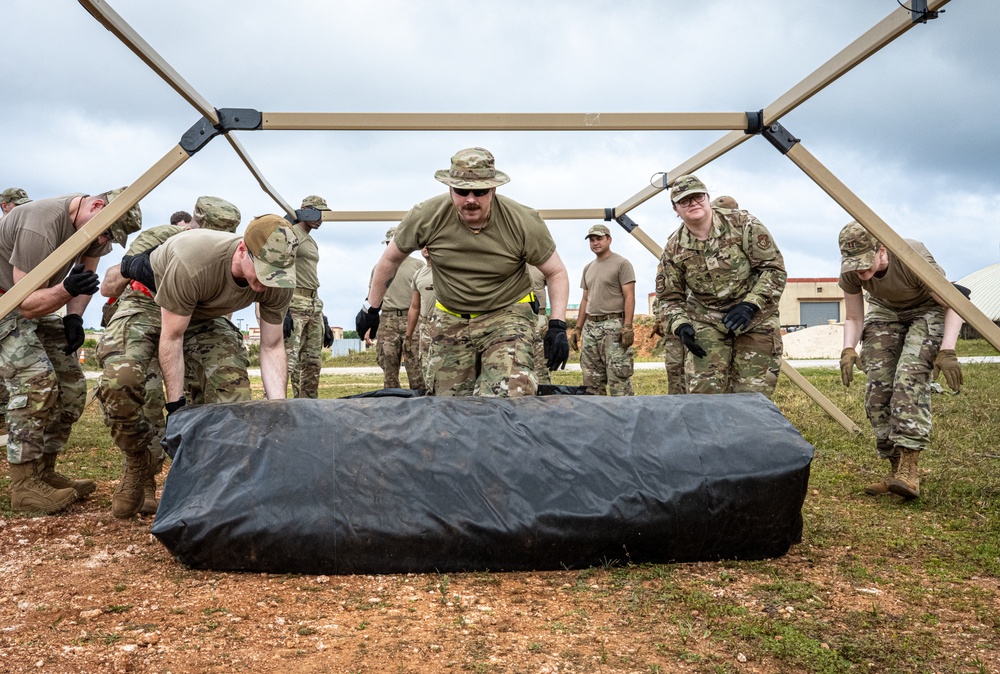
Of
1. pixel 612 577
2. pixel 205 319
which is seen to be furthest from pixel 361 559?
pixel 205 319

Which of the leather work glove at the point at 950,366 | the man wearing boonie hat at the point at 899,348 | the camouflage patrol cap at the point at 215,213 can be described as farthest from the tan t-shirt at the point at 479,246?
the leather work glove at the point at 950,366

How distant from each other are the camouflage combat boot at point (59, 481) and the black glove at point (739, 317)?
13.9 feet

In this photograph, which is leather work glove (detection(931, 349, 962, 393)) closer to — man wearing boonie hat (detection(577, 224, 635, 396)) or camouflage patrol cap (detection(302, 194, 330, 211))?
man wearing boonie hat (detection(577, 224, 635, 396))

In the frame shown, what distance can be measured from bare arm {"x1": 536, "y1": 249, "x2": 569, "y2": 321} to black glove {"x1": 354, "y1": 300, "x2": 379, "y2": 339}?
1292mm

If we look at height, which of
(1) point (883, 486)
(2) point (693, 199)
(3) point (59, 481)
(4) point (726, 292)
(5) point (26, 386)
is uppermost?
(2) point (693, 199)

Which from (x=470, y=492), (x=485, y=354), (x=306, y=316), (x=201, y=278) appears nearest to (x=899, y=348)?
(x=485, y=354)

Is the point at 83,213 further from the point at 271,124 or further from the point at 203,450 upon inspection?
the point at 203,450

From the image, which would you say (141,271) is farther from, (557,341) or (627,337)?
(627,337)

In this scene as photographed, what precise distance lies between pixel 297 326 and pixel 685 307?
414 cm

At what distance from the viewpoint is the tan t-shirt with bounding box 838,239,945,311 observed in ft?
17.2

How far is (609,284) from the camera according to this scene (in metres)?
8.05

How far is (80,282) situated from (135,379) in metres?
0.85

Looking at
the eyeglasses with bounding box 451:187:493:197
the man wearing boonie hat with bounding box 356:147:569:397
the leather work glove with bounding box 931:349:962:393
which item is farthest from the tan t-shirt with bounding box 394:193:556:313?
the leather work glove with bounding box 931:349:962:393

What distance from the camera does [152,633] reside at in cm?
283
